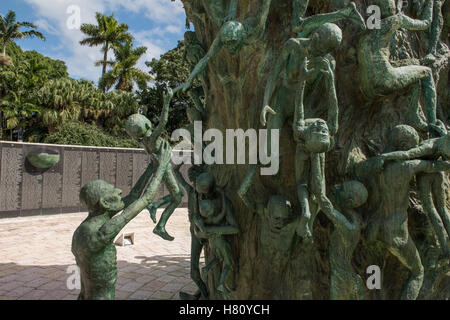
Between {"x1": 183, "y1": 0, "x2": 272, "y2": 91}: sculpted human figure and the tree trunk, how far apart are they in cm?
17

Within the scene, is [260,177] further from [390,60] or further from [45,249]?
[45,249]

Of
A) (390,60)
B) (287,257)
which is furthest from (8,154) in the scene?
(390,60)

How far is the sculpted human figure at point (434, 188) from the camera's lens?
9.76 feet

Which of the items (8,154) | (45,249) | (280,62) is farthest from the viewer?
(8,154)

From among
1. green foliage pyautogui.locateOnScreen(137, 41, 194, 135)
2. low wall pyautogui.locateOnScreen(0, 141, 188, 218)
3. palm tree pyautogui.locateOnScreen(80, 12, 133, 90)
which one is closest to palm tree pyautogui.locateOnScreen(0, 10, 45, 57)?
palm tree pyautogui.locateOnScreen(80, 12, 133, 90)

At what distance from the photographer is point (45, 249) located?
7184mm

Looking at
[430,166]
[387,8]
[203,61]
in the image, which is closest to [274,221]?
[430,166]

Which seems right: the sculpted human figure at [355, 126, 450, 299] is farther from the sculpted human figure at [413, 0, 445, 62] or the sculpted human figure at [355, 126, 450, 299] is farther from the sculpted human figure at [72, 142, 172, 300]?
the sculpted human figure at [72, 142, 172, 300]

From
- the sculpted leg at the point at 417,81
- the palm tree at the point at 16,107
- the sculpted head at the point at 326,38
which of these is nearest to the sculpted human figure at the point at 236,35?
the sculpted head at the point at 326,38

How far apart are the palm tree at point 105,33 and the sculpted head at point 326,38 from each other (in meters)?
26.9

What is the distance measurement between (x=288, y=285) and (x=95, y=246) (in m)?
1.82

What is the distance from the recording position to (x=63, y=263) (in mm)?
6320

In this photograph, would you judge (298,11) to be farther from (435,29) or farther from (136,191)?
(136,191)

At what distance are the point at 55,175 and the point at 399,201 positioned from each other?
10.5m
